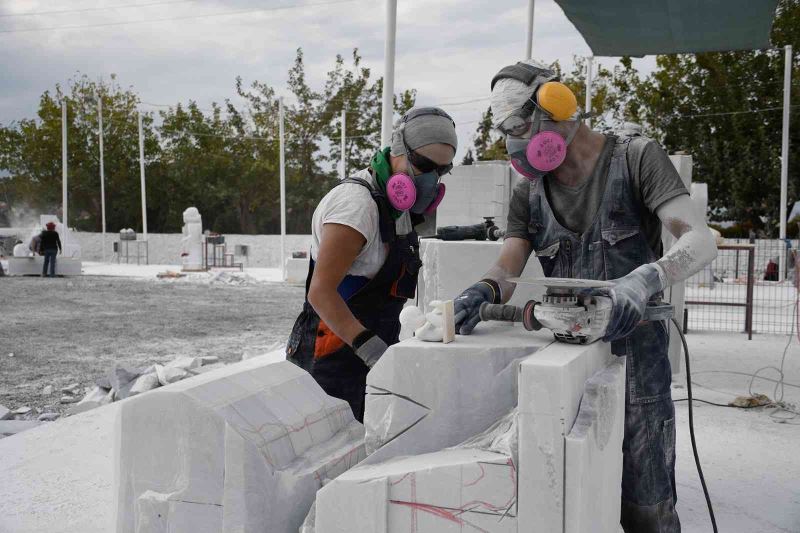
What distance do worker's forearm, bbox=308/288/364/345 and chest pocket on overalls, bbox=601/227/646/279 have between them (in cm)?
80

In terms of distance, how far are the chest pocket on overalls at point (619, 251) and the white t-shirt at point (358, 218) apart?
0.74m

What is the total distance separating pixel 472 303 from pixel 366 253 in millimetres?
564

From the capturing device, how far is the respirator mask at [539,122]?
2.18m

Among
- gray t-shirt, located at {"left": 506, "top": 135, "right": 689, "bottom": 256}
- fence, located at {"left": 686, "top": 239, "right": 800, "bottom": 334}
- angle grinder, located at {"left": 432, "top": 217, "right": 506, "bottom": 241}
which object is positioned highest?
gray t-shirt, located at {"left": 506, "top": 135, "right": 689, "bottom": 256}

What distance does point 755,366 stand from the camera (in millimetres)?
7230

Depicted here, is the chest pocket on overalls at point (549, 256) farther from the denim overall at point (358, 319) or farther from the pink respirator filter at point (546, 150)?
the denim overall at point (358, 319)

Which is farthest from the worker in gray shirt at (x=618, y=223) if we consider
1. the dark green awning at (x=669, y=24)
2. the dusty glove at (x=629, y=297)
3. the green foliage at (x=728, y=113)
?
the green foliage at (x=728, y=113)

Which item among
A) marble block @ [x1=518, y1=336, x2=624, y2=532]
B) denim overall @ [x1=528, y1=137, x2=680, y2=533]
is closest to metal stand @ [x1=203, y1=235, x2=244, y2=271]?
denim overall @ [x1=528, y1=137, x2=680, y2=533]

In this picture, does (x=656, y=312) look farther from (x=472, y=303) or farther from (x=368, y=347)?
(x=368, y=347)

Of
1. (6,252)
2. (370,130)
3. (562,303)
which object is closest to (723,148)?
(370,130)

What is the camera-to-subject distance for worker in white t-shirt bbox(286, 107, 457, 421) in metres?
2.34

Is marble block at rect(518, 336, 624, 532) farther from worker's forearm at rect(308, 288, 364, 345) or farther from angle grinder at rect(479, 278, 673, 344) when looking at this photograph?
worker's forearm at rect(308, 288, 364, 345)

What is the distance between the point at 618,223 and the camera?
2.26 m

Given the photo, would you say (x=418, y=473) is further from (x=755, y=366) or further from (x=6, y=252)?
(x=6, y=252)
